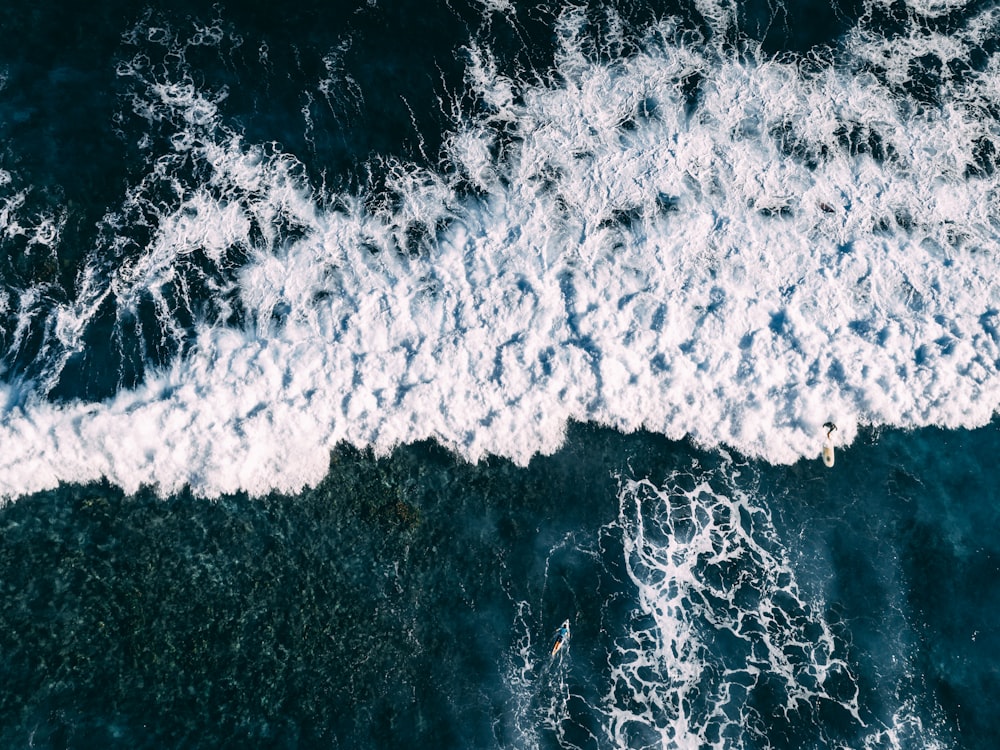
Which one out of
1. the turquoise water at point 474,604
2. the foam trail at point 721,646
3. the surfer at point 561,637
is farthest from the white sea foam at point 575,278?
the surfer at point 561,637

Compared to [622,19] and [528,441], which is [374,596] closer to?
[528,441]

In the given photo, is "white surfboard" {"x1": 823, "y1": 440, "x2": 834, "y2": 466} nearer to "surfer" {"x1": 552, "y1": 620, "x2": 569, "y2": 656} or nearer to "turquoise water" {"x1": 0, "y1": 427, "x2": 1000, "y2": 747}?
"turquoise water" {"x1": 0, "y1": 427, "x2": 1000, "y2": 747}

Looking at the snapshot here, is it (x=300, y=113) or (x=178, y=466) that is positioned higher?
(x=300, y=113)

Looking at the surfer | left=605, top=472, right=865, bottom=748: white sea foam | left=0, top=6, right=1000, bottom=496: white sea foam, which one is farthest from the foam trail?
left=0, top=6, right=1000, bottom=496: white sea foam

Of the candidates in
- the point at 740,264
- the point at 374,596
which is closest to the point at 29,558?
the point at 374,596

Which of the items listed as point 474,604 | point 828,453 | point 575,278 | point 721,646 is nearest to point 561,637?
point 474,604

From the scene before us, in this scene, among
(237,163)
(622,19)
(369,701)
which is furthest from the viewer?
(622,19)
